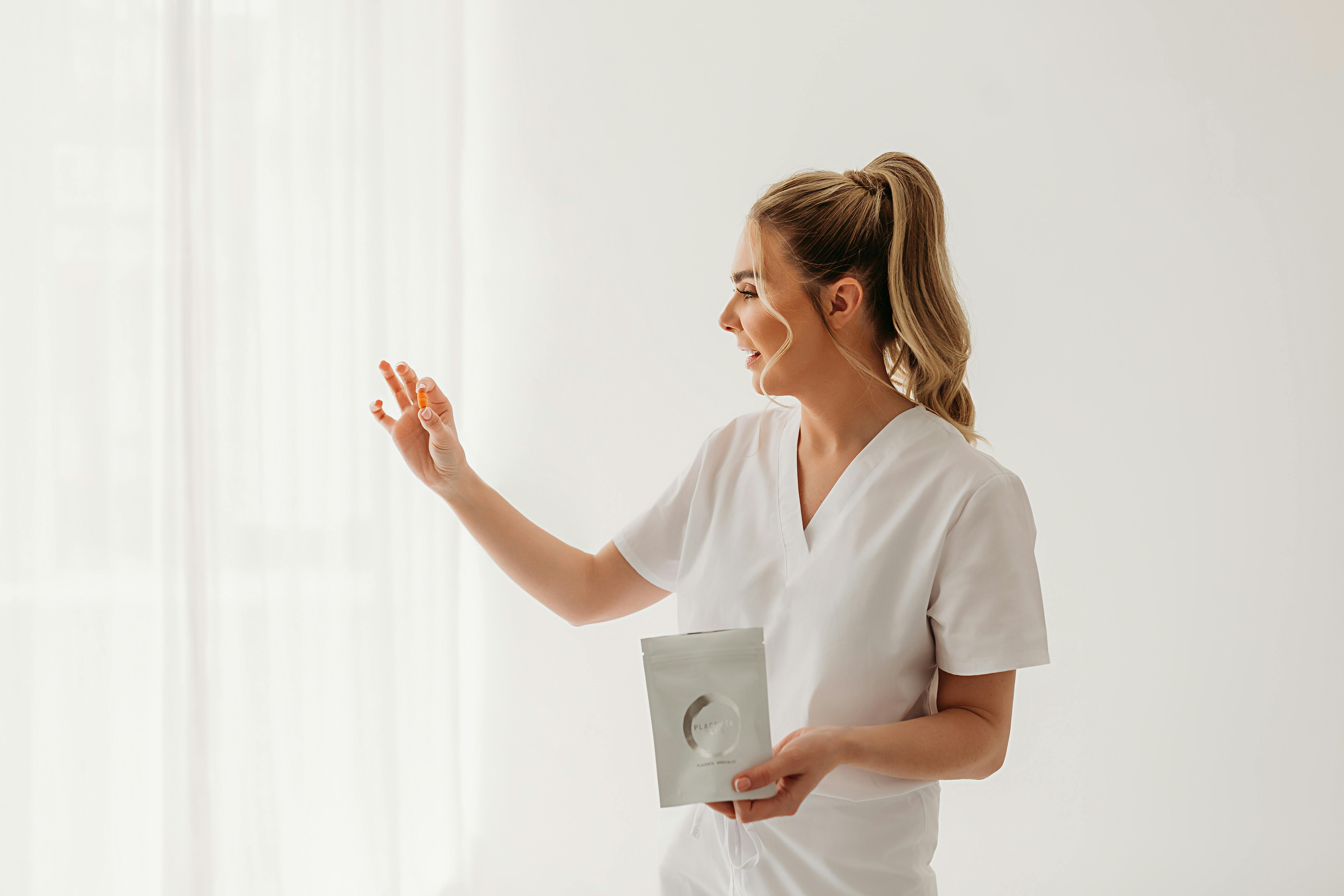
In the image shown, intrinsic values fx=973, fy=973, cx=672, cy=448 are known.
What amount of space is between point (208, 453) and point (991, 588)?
1030 mm

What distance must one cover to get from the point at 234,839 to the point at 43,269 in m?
0.81

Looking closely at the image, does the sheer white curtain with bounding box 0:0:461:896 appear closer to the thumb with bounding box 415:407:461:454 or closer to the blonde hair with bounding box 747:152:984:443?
the thumb with bounding box 415:407:461:454

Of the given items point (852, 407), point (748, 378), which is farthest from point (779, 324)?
point (748, 378)

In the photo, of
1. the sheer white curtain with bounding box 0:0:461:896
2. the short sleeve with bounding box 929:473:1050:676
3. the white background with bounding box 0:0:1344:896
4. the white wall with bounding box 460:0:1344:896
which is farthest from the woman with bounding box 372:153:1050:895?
the white wall with bounding box 460:0:1344:896

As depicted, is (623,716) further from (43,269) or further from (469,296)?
(43,269)

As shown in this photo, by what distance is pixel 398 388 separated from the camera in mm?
1146

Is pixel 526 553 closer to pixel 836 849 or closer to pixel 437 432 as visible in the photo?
pixel 437 432

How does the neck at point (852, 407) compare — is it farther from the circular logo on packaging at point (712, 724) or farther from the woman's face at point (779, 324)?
the circular logo on packaging at point (712, 724)

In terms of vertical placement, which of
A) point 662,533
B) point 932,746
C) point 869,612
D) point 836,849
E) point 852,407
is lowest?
point 836,849

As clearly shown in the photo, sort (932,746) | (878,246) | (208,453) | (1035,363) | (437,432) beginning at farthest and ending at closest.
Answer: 1. (1035,363)
2. (208,453)
3. (437,432)
4. (878,246)
5. (932,746)

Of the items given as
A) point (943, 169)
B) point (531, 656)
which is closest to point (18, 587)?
point (531, 656)

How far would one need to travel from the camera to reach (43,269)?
110 centimetres

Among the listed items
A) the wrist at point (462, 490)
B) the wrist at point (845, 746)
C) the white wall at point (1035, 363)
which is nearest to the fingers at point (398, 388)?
the wrist at point (462, 490)

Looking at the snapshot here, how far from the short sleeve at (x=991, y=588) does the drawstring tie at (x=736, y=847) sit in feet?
0.86
